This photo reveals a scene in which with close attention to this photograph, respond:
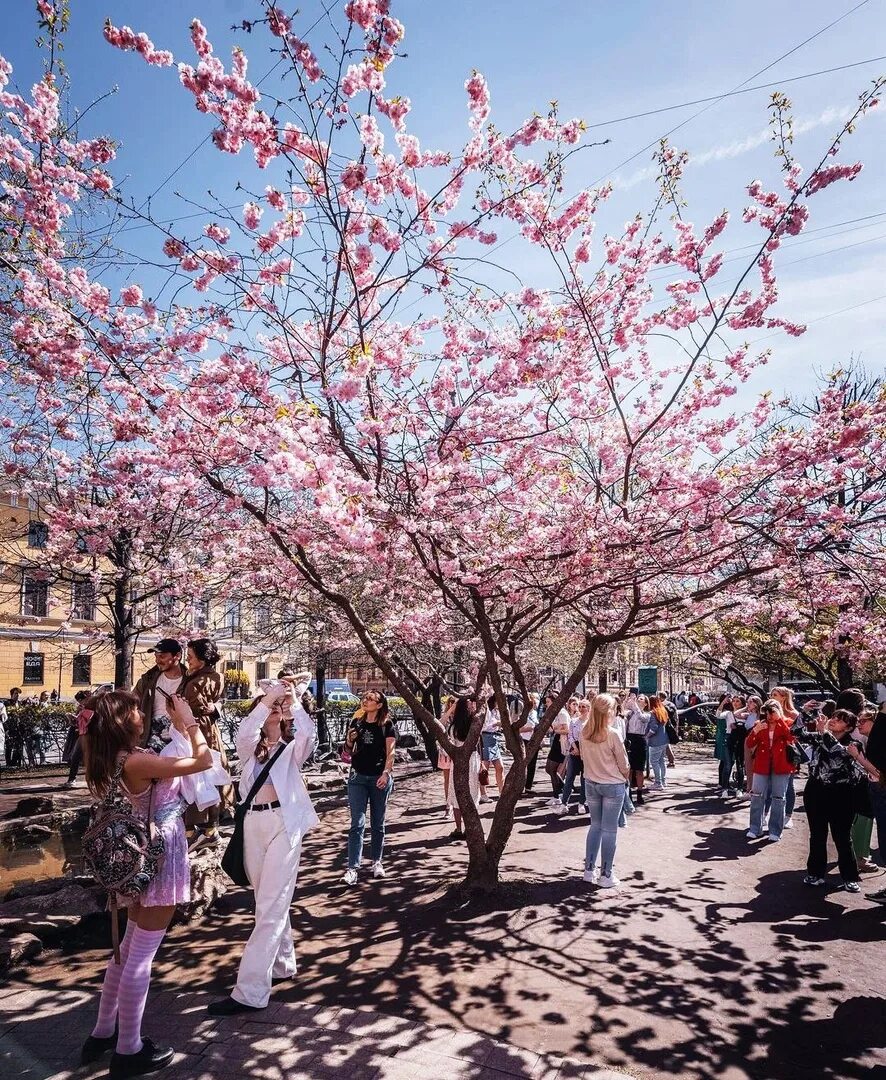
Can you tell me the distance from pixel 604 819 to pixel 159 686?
15.2 ft

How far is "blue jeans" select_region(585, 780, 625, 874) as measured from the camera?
7.16 metres

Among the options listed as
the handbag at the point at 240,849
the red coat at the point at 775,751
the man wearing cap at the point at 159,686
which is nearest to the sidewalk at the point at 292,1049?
the handbag at the point at 240,849

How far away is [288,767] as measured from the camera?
455 centimetres

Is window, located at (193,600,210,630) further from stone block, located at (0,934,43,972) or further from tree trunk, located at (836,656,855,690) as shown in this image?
tree trunk, located at (836,656,855,690)

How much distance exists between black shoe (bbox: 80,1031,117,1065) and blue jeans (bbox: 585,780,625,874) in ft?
15.8

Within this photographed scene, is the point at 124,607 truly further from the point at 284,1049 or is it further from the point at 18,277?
the point at 284,1049

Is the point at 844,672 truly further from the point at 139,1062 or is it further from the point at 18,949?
the point at 139,1062

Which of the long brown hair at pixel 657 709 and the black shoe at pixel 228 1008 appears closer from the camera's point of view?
the black shoe at pixel 228 1008

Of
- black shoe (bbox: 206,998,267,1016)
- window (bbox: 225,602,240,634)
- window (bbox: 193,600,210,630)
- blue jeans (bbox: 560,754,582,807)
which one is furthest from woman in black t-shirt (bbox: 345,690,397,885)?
window (bbox: 225,602,240,634)

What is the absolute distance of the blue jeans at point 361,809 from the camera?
7.13m

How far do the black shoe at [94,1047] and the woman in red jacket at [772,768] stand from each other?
793cm

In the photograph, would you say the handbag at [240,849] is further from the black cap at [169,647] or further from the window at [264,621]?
the window at [264,621]

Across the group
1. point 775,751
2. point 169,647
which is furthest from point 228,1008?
point 775,751

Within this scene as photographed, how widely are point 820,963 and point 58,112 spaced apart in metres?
9.20
